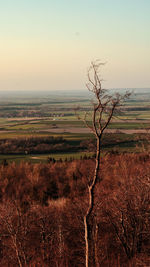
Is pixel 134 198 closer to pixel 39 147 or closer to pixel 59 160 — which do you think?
pixel 59 160

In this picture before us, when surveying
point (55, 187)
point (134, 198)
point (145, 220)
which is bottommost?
point (55, 187)

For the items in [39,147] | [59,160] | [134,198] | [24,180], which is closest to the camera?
[134,198]

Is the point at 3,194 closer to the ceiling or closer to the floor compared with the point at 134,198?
Result: closer to the floor

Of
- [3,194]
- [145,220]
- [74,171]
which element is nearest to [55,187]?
[74,171]

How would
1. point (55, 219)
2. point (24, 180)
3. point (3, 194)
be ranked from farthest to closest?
point (24, 180)
point (3, 194)
point (55, 219)

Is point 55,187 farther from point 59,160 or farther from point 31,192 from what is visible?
point 59,160

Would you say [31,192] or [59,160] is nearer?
[31,192]
